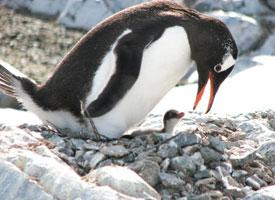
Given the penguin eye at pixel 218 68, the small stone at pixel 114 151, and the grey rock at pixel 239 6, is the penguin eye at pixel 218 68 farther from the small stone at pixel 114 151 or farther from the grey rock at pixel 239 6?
the grey rock at pixel 239 6

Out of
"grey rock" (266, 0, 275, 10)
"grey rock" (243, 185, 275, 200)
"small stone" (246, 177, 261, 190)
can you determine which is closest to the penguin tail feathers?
"small stone" (246, 177, 261, 190)

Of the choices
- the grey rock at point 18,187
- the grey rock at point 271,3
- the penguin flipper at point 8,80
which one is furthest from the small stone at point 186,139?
the grey rock at point 271,3

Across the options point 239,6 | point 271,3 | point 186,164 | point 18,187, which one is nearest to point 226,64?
point 186,164

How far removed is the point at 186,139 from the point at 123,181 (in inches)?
33.9

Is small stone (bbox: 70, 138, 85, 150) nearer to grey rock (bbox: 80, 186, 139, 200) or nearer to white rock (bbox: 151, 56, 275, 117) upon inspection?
grey rock (bbox: 80, 186, 139, 200)

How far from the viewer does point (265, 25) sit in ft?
33.1

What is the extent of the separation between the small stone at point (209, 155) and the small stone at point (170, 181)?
34 cm

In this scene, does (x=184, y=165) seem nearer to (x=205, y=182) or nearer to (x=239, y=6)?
(x=205, y=182)

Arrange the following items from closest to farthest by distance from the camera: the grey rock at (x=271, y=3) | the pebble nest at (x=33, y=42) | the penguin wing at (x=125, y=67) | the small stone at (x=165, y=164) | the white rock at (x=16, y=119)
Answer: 1. the small stone at (x=165, y=164)
2. the penguin wing at (x=125, y=67)
3. the white rock at (x=16, y=119)
4. the pebble nest at (x=33, y=42)
5. the grey rock at (x=271, y=3)

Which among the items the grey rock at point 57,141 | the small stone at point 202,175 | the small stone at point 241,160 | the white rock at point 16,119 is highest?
the small stone at point 202,175

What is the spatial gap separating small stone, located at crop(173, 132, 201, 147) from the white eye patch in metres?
0.54

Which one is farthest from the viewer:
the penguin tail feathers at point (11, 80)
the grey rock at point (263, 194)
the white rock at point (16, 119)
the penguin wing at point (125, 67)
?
the white rock at point (16, 119)

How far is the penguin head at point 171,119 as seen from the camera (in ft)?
17.1

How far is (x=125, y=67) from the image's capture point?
16.3 ft
